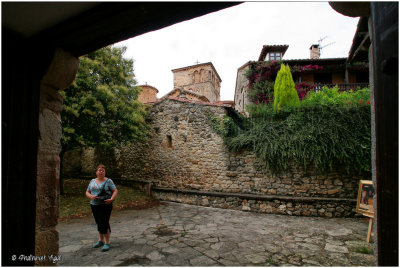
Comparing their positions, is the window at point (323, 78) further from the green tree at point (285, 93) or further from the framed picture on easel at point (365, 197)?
the framed picture on easel at point (365, 197)

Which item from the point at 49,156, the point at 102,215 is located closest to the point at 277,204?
the point at 102,215

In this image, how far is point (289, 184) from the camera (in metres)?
6.87

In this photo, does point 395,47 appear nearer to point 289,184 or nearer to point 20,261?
point 20,261

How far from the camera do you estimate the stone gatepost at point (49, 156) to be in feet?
5.54

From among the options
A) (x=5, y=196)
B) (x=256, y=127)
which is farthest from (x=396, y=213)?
(x=256, y=127)

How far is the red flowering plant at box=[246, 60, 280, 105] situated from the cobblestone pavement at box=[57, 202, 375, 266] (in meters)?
8.21

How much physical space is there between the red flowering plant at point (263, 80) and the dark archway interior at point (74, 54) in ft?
39.6

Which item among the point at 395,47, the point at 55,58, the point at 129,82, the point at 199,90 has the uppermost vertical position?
the point at 199,90

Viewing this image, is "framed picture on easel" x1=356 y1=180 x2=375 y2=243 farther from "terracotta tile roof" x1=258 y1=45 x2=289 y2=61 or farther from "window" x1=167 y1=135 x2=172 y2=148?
"terracotta tile roof" x1=258 y1=45 x2=289 y2=61

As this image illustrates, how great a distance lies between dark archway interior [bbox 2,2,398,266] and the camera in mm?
970

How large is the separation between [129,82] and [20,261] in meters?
7.10

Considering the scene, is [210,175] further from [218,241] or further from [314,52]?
[314,52]

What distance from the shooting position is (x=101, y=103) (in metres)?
6.45

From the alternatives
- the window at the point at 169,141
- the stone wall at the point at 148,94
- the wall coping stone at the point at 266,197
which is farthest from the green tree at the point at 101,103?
the stone wall at the point at 148,94
